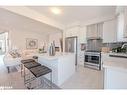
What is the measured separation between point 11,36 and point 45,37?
2625mm

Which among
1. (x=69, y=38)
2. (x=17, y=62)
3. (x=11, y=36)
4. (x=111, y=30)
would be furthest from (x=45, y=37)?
(x=111, y=30)

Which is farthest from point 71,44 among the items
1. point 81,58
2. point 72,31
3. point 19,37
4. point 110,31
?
point 19,37

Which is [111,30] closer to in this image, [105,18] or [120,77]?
[105,18]

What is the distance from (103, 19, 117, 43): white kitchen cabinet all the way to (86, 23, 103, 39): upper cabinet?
0.26 metres

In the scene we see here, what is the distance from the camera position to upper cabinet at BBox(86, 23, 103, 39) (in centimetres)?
418

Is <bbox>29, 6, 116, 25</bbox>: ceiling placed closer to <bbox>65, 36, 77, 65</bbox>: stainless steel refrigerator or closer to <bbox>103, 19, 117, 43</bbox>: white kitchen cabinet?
<bbox>103, 19, 117, 43</bbox>: white kitchen cabinet

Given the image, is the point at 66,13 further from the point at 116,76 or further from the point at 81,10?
the point at 116,76

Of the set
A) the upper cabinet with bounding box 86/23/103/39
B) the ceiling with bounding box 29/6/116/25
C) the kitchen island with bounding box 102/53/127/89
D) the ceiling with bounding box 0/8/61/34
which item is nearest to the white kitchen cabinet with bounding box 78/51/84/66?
the upper cabinet with bounding box 86/23/103/39

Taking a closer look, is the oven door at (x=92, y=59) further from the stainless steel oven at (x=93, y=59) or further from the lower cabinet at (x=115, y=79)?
the lower cabinet at (x=115, y=79)

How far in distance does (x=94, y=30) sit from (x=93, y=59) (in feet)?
4.74

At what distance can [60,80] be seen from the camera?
8.21ft

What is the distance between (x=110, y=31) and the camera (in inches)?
148

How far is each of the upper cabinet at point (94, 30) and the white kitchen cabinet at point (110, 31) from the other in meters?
0.26

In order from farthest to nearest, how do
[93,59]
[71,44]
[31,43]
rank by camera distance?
[31,43], [71,44], [93,59]
